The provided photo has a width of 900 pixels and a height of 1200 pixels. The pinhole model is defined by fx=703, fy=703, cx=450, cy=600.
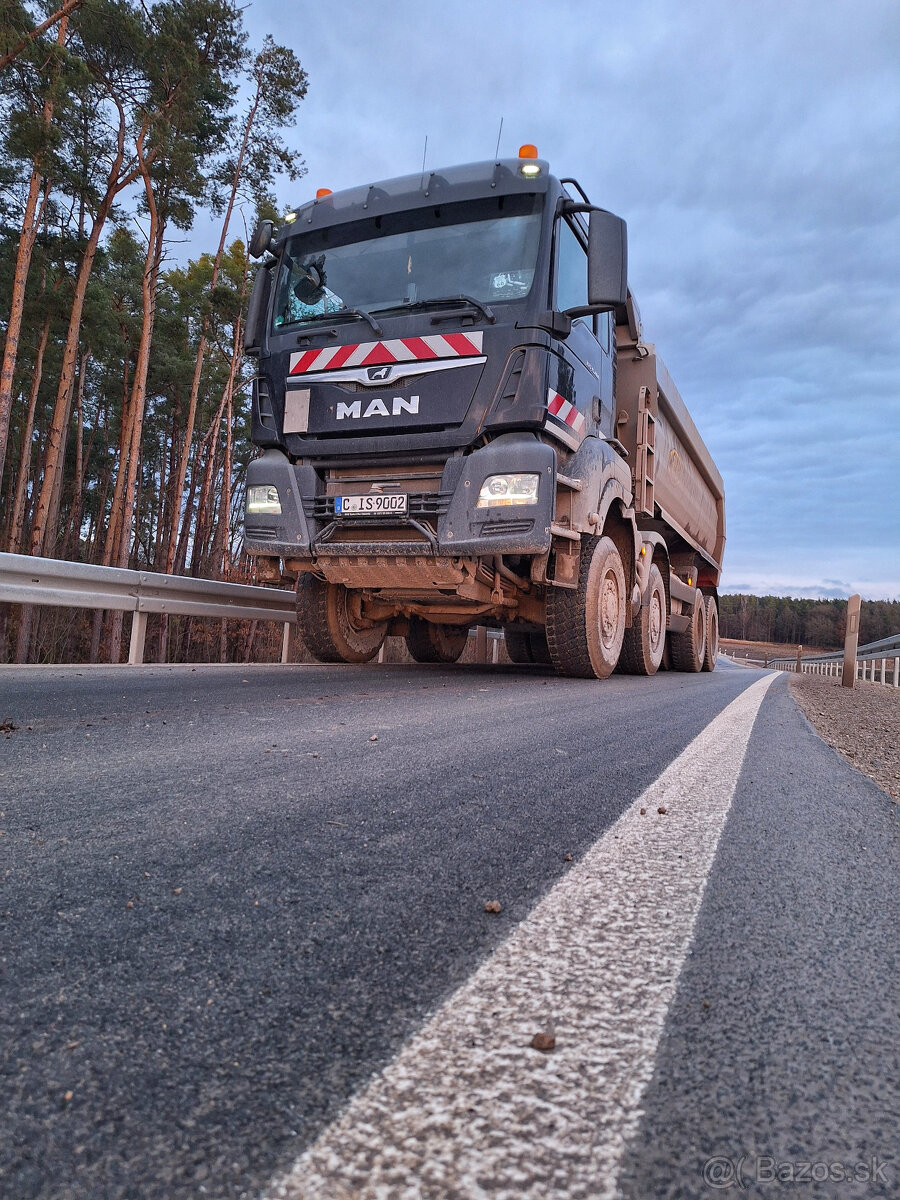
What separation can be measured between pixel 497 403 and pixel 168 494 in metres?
30.4

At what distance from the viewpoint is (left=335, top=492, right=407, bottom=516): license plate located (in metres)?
4.82

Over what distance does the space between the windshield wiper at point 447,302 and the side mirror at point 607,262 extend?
76 centimetres

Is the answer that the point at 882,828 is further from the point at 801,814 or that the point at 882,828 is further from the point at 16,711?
the point at 16,711

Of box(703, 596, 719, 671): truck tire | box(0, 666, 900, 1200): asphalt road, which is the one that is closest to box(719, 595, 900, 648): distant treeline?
box(703, 596, 719, 671): truck tire

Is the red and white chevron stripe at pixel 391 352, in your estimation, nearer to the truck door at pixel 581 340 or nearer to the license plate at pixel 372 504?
the truck door at pixel 581 340

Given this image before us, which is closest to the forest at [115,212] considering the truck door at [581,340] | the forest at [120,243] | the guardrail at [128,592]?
the forest at [120,243]

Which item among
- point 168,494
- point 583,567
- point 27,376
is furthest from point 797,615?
point 583,567

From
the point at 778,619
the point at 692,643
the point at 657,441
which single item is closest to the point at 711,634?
the point at 692,643

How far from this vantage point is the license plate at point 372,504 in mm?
4824

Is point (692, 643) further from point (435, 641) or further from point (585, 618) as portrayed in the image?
point (585, 618)

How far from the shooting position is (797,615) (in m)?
106

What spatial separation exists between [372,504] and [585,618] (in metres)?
1.95

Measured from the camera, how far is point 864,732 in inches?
151

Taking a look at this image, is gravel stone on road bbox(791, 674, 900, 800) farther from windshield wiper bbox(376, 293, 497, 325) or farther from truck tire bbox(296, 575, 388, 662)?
truck tire bbox(296, 575, 388, 662)
